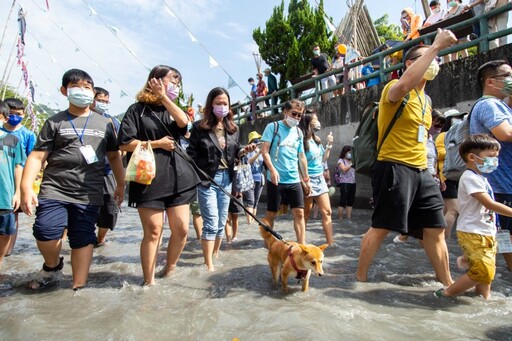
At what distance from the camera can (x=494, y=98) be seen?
3266 mm

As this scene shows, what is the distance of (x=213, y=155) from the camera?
4168mm

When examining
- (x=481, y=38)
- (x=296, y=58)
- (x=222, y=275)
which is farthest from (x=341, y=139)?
(x=296, y=58)

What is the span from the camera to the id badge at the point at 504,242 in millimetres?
2914

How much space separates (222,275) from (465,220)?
2297mm

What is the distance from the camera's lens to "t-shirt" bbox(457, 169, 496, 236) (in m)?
2.81

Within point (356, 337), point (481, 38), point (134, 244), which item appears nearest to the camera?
point (356, 337)

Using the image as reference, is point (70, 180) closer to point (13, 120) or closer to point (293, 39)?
point (13, 120)

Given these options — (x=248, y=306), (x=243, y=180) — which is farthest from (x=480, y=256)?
(x=243, y=180)

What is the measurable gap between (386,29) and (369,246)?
1347 inches

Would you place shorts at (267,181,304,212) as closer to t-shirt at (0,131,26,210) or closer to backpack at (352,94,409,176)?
backpack at (352,94,409,176)

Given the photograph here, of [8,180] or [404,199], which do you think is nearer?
[404,199]

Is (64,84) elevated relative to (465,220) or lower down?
elevated

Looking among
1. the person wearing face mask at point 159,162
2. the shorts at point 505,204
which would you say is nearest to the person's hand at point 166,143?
the person wearing face mask at point 159,162

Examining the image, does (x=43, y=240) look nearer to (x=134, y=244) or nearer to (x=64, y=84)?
(x=64, y=84)
